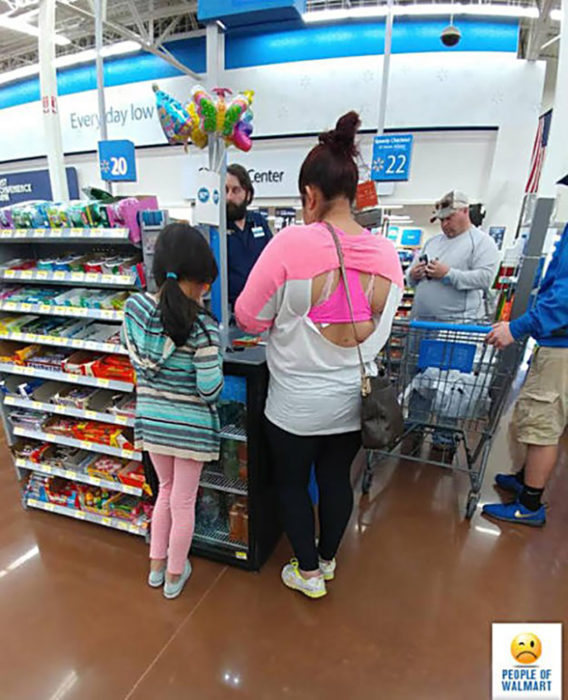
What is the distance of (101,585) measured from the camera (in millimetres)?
1857

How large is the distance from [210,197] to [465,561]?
88.4 inches

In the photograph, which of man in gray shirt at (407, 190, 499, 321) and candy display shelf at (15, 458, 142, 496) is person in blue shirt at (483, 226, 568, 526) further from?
candy display shelf at (15, 458, 142, 496)

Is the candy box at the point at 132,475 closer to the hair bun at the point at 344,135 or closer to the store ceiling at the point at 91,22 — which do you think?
the hair bun at the point at 344,135

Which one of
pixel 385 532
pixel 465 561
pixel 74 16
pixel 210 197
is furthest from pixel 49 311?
pixel 74 16

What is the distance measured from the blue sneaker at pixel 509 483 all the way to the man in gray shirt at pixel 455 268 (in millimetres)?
1167

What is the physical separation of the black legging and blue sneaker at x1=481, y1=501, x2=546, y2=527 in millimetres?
1236

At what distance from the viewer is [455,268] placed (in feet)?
8.59

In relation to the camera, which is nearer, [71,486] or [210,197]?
[210,197]

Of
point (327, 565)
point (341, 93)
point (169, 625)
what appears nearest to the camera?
point (169, 625)

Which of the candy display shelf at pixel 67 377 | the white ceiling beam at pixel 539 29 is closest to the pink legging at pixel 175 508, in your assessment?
the candy display shelf at pixel 67 377

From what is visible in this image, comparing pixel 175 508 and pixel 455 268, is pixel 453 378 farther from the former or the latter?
pixel 175 508

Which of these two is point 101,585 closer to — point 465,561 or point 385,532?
point 385,532

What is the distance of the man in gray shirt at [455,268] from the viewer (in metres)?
2.53

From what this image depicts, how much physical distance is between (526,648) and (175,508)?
152 cm
